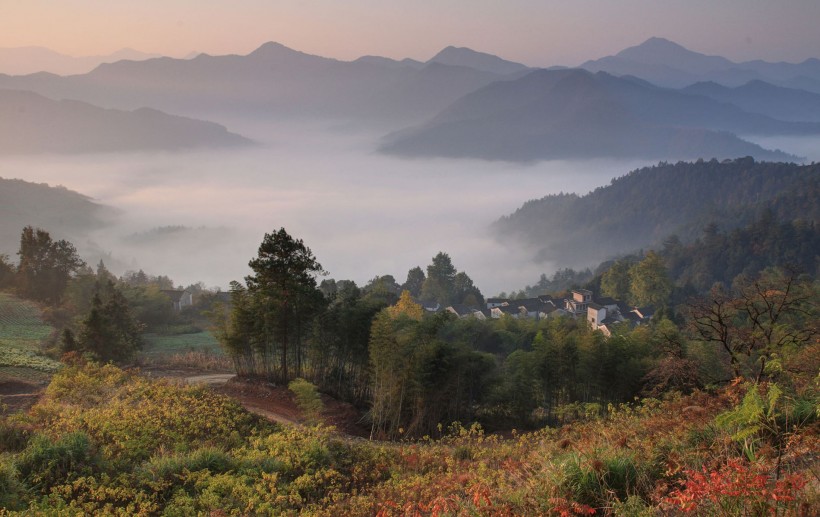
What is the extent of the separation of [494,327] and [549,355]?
15.1 metres

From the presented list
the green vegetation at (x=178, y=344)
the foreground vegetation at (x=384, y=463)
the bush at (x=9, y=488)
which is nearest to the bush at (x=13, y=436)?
the foreground vegetation at (x=384, y=463)

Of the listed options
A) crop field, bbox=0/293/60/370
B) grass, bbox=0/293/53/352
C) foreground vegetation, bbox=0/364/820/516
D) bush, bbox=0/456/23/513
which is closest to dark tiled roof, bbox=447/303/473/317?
grass, bbox=0/293/53/352

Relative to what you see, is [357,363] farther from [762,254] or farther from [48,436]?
[762,254]

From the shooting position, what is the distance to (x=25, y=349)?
2053 cm

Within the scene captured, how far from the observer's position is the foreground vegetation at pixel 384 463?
4770 millimetres

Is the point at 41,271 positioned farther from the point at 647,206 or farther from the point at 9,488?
the point at 647,206

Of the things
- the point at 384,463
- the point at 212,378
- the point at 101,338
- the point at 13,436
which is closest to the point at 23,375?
the point at 101,338

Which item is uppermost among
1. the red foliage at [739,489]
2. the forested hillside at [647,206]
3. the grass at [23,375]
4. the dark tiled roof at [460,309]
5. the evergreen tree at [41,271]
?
the forested hillside at [647,206]

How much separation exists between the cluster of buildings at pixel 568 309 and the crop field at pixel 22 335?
87.9 ft

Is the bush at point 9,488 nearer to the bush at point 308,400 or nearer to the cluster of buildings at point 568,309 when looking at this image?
the bush at point 308,400

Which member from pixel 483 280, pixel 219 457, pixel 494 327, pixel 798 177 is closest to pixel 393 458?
pixel 219 457

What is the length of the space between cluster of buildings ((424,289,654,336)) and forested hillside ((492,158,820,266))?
2066 inches

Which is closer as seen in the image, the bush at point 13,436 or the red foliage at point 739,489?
the red foliage at point 739,489

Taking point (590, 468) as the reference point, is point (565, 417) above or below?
below
